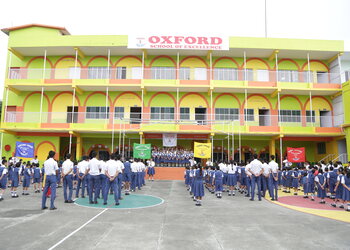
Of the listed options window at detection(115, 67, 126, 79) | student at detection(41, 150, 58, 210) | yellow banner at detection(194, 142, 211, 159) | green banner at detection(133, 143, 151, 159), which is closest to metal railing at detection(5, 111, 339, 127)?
window at detection(115, 67, 126, 79)

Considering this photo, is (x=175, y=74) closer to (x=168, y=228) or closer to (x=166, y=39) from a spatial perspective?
(x=166, y=39)

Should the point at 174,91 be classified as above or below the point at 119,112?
above

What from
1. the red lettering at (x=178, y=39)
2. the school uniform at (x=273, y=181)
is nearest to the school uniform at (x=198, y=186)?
the school uniform at (x=273, y=181)

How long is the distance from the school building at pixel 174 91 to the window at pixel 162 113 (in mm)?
101

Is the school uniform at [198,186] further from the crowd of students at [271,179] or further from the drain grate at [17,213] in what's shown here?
the drain grate at [17,213]

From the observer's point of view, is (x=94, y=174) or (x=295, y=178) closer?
(x=94, y=174)

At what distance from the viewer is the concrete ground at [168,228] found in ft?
18.6

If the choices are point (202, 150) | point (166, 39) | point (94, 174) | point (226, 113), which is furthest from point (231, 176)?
point (166, 39)

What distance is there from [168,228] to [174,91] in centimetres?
1983

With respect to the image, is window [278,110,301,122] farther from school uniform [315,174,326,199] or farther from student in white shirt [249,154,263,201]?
student in white shirt [249,154,263,201]

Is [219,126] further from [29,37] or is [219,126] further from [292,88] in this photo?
[29,37]

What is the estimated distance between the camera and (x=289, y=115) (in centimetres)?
2608

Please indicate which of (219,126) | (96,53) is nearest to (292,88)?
(219,126)

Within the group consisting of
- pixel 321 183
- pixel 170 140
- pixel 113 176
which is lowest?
Answer: pixel 321 183
